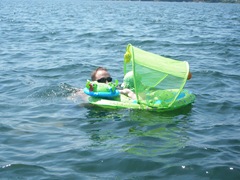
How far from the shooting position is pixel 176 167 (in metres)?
5.46

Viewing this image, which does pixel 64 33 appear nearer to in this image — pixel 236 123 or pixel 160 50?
pixel 160 50

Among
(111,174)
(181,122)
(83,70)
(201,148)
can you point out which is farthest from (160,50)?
(111,174)

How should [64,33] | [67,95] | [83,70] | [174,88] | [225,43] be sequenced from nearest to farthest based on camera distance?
1. [174,88]
2. [67,95]
3. [83,70]
4. [225,43]
5. [64,33]

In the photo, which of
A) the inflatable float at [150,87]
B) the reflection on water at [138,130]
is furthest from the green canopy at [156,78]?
the reflection on water at [138,130]

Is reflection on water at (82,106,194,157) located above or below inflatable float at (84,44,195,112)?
below

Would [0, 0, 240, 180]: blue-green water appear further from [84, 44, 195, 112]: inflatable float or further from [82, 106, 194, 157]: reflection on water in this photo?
[84, 44, 195, 112]: inflatable float

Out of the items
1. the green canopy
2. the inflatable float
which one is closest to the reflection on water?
the inflatable float

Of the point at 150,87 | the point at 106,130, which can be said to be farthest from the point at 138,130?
the point at 150,87

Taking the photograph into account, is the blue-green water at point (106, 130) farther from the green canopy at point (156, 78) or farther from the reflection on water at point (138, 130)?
the green canopy at point (156, 78)

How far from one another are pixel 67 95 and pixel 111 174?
419 cm

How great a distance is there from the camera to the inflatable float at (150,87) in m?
7.60

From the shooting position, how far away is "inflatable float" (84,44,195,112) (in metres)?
7.60

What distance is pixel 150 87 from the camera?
8.01 m

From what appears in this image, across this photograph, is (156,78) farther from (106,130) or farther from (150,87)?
(106,130)
